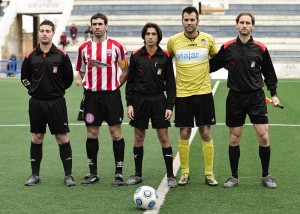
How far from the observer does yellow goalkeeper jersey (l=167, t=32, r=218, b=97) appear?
7.08 m

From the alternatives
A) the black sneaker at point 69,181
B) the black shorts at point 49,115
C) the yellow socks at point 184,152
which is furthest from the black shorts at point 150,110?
the black sneaker at point 69,181

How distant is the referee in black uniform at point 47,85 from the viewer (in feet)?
23.5

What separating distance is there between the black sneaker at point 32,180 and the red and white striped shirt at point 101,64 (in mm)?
1175

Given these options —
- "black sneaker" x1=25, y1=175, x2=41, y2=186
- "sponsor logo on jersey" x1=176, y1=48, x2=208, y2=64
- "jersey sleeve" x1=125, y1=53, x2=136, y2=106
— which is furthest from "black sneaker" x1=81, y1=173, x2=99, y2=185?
"sponsor logo on jersey" x1=176, y1=48, x2=208, y2=64

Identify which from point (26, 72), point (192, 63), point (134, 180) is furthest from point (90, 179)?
point (192, 63)

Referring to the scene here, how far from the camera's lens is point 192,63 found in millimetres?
7090

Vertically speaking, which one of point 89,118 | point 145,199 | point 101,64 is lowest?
point 145,199

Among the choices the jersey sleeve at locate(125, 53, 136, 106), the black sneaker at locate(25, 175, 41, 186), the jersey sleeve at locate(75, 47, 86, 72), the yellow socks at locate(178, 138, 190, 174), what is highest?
the jersey sleeve at locate(75, 47, 86, 72)

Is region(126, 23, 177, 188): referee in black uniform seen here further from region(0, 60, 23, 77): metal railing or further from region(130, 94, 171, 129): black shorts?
region(0, 60, 23, 77): metal railing

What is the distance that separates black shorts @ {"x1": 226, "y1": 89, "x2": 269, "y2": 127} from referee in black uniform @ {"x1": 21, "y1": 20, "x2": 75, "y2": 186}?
72.5 inches

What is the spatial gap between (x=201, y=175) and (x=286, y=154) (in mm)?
1989

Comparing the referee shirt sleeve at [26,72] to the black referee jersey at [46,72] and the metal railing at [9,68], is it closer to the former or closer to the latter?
the black referee jersey at [46,72]

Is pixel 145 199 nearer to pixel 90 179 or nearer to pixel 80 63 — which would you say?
pixel 90 179

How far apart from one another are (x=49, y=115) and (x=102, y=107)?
0.60m
